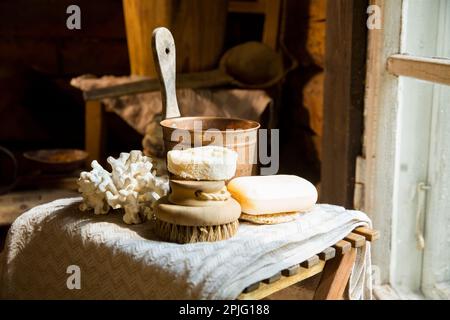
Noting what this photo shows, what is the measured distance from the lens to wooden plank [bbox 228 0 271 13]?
3885 millimetres

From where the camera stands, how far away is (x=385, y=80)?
243 centimetres

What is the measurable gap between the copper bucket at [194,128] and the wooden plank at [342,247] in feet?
1.10

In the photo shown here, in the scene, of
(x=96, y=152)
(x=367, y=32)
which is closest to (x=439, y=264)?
(x=367, y=32)

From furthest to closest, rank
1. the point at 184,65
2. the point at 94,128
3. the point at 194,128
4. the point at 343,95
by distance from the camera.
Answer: the point at 94,128 → the point at 184,65 → the point at 343,95 → the point at 194,128

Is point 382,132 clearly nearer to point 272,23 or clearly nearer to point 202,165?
point 202,165

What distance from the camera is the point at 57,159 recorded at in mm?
3520

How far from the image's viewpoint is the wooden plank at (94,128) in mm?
3580

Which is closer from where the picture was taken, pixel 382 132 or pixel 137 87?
pixel 382 132

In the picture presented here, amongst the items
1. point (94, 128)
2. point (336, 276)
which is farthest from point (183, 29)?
point (336, 276)

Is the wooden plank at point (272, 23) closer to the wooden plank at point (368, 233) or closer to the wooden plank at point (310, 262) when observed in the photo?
the wooden plank at point (368, 233)

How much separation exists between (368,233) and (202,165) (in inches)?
20.3

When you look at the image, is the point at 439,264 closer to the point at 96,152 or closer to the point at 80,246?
the point at 80,246

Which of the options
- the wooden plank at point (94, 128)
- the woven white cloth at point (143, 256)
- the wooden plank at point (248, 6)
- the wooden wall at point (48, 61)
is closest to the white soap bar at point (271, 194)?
the woven white cloth at point (143, 256)

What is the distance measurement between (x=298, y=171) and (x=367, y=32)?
1204 millimetres
